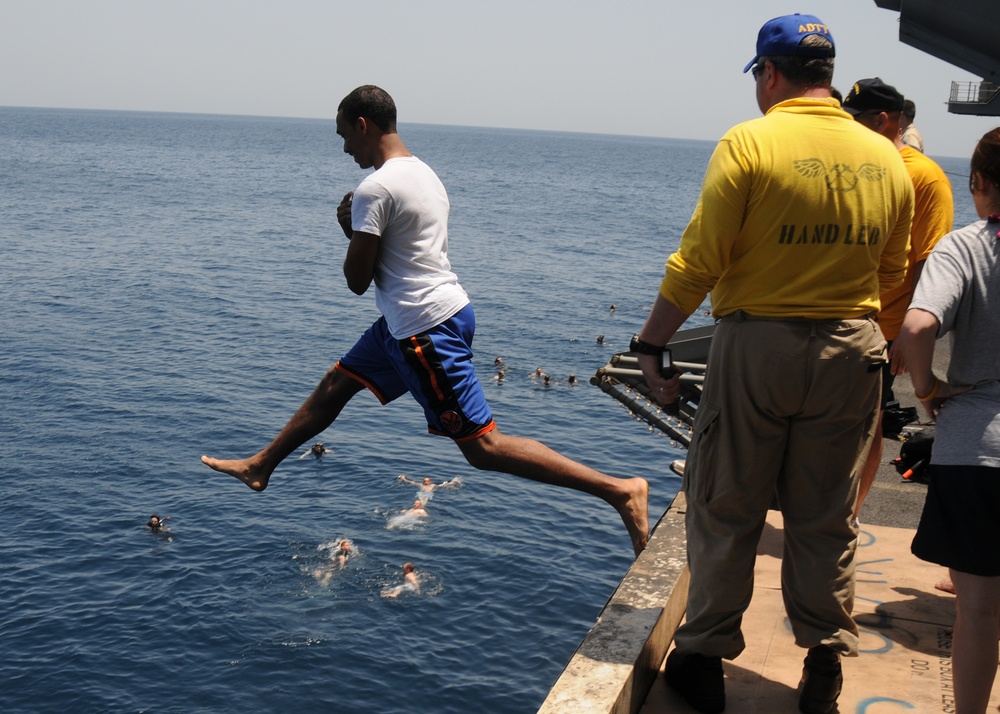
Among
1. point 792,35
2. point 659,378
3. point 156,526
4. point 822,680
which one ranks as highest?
point 792,35

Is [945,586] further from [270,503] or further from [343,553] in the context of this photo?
[270,503]

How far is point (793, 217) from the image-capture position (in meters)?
3.48

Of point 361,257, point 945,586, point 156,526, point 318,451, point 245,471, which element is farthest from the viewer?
point 318,451

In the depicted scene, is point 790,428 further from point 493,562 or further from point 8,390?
point 8,390

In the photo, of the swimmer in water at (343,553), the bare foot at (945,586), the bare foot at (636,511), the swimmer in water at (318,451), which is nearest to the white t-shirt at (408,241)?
the bare foot at (636,511)

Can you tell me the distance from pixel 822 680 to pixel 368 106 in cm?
309

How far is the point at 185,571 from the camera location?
70.9ft

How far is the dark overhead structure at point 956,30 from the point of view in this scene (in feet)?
80.3

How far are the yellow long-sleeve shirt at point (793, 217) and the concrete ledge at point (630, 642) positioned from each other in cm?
142

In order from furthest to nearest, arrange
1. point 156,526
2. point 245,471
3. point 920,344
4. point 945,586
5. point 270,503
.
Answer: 1. point 270,503
2. point 156,526
3. point 245,471
4. point 945,586
5. point 920,344

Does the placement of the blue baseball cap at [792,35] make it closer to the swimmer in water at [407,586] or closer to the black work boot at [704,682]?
the black work boot at [704,682]

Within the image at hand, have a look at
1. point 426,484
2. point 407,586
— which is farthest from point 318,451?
point 407,586

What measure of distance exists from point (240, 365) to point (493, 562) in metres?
18.6

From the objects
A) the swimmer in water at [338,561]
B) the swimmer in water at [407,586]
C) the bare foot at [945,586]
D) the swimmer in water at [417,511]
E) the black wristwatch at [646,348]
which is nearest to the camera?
the black wristwatch at [646,348]
